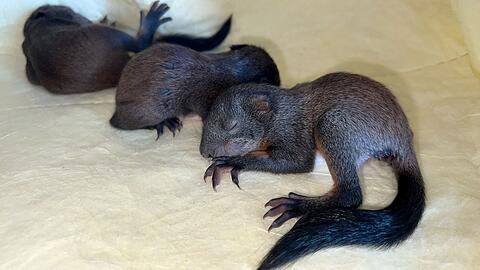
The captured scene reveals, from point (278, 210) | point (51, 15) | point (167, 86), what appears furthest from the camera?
point (51, 15)

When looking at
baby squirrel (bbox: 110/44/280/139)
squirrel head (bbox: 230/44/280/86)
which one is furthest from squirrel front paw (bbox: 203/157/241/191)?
squirrel head (bbox: 230/44/280/86)

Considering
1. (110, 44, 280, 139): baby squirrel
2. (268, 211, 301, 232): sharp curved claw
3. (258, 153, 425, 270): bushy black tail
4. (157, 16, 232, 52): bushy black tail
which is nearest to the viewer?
(258, 153, 425, 270): bushy black tail

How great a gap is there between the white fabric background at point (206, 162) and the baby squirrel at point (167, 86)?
57 millimetres

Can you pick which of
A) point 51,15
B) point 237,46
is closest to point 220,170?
point 237,46

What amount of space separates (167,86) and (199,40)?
0.35 meters

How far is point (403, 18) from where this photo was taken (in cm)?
215

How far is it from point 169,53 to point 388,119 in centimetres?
70

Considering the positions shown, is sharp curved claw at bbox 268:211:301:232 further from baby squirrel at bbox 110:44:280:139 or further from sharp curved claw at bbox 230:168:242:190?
baby squirrel at bbox 110:44:280:139

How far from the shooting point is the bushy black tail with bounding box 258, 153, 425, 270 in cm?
139

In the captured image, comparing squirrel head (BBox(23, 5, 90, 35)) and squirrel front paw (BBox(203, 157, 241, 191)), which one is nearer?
squirrel front paw (BBox(203, 157, 241, 191))

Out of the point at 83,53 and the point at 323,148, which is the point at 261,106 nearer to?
the point at 323,148

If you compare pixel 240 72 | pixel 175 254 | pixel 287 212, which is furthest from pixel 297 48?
pixel 175 254

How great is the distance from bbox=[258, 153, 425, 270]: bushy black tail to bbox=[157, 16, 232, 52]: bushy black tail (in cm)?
89

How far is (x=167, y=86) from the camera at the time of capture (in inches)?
73.6
